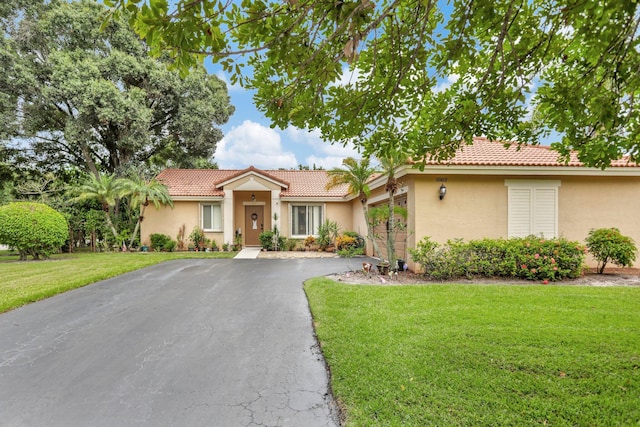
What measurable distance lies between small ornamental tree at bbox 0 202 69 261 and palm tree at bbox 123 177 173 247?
10.9 feet

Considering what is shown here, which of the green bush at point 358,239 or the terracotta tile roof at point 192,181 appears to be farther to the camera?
the terracotta tile roof at point 192,181

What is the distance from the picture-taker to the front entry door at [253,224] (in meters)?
19.6

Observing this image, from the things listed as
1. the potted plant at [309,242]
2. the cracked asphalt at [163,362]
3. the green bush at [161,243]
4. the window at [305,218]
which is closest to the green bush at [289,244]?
the potted plant at [309,242]

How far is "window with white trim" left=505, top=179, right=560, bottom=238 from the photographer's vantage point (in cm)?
991

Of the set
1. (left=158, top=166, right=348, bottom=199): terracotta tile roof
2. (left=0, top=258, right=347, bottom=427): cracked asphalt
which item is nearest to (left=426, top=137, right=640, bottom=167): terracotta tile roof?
(left=0, top=258, right=347, bottom=427): cracked asphalt

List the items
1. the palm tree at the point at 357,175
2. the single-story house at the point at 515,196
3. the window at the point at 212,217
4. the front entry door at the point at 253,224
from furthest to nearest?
1. the front entry door at the point at 253,224
2. the window at the point at 212,217
3. the palm tree at the point at 357,175
4. the single-story house at the point at 515,196

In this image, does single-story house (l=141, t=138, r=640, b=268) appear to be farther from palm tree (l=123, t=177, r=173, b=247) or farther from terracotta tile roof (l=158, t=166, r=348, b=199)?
palm tree (l=123, t=177, r=173, b=247)

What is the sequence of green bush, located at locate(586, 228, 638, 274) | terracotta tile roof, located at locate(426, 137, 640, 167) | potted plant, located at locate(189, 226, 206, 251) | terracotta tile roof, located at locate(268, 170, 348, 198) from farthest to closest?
terracotta tile roof, located at locate(268, 170, 348, 198), potted plant, located at locate(189, 226, 206, 251), terracotta tile roof, located at locate(426, 137, 640, 167), green bush, located at locate(586, 228, 638, 274)

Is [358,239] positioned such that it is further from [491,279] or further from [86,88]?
[86,88]

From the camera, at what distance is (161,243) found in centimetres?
1711

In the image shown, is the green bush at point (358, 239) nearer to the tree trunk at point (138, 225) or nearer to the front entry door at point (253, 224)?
the front entry door at point (253, 224)

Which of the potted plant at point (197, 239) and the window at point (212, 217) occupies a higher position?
the window at point (212, 217)

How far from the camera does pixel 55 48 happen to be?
54.6 ft

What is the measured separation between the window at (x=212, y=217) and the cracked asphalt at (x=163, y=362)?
36.0ft
